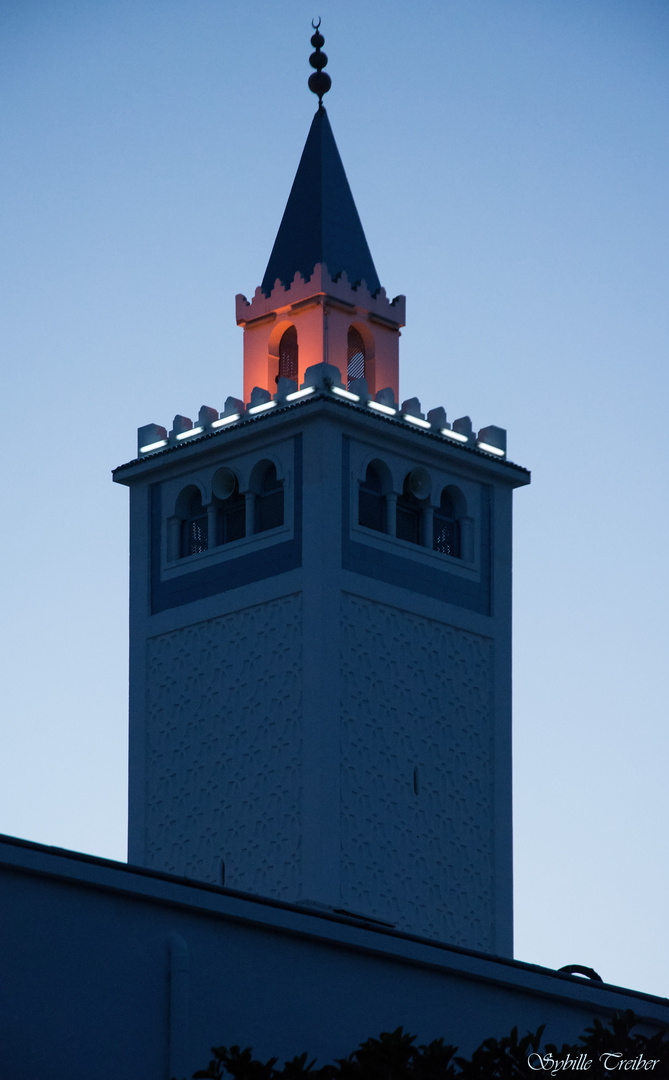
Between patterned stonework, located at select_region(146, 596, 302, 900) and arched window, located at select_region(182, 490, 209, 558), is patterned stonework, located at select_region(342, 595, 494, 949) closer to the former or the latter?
patterned stonework, located at select_region(146, 596, 302, 900)

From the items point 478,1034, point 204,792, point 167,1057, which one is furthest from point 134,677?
point 167,1057

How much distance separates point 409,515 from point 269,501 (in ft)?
5.88

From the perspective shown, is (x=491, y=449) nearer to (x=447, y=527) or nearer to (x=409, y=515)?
(x=447, y=527)

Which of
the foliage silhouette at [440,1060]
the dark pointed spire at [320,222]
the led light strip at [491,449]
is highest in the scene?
the dark pointed spire at [320,222]

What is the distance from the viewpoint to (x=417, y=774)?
1297 inches

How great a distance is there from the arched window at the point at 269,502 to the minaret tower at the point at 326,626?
5cm

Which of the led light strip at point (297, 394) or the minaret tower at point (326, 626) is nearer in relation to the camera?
the minaret tower at point (326, 626)

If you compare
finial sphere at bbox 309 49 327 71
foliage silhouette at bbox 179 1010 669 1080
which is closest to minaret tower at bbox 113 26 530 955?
finial sphere at bbox 309 49 327 71

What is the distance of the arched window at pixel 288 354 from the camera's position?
3488 cm

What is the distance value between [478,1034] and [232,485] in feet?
43.3

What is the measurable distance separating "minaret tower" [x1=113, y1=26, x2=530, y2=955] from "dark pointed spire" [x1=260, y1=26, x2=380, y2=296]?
41mm

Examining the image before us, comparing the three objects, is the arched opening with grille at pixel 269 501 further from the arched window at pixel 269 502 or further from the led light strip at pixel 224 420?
the led light strip at pixel 224 420

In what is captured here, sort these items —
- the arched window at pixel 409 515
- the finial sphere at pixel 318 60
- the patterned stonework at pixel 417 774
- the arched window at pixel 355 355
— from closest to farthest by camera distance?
the patterned stonework at pixel 417 774, the arched window at pixel 409 515, the arched window at pixel 355 355, the finial sphere at pixel 318 60

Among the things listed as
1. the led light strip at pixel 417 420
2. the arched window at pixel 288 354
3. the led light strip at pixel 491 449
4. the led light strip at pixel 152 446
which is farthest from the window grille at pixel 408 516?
the led light strip at pixel 152 446
